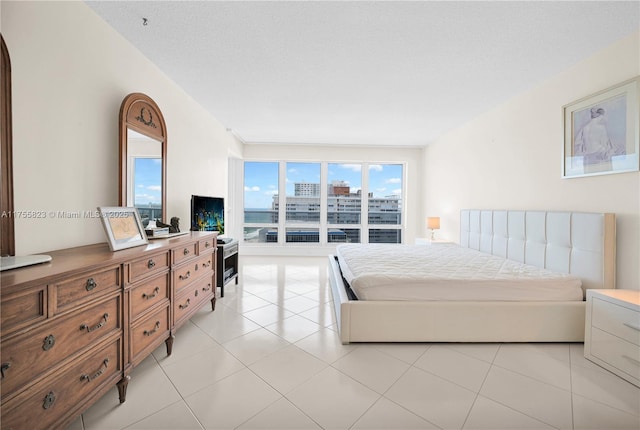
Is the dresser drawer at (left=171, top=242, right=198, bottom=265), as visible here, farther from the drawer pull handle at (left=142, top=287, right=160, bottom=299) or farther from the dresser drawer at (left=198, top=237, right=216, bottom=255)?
the drawer pull handle at (left=142, top=287, right=160, bottom=299)

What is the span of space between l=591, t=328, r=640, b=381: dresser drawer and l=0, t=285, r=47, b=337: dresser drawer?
3.30m

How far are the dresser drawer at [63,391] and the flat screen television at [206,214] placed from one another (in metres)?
1.85

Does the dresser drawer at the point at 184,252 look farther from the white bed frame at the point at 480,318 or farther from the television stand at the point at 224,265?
the white bed frame at the point at 480,318

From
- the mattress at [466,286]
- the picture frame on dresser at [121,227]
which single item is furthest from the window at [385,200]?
the picture frame on dresser at [121,227]

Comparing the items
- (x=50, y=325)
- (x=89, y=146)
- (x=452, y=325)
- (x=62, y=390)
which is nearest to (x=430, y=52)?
(x=452, y=325)

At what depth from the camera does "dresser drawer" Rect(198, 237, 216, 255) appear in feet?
8.39

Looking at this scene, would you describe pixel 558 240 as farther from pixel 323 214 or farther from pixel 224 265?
pixel 323 214

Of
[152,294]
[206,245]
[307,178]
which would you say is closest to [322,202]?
[307,178]

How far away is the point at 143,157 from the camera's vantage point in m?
2.41

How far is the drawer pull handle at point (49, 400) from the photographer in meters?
1.10

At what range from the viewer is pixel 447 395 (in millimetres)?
1639

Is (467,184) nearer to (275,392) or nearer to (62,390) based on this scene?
(275,392)

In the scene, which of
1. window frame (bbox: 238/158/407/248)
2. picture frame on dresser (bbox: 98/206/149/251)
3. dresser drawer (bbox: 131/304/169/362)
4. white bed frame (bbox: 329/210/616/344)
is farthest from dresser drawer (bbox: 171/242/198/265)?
A: window frame (bbox: 238/158/407/248)

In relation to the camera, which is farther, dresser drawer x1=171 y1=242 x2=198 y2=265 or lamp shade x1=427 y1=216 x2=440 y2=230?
lamp shade x1=427 y1=216 x2=440 y2=230
